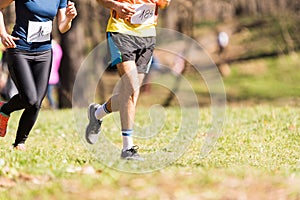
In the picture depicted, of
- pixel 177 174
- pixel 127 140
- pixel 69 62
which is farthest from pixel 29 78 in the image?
pixel 69 62

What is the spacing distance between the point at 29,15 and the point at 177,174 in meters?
2.42

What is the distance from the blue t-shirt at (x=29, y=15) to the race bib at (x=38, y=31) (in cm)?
3

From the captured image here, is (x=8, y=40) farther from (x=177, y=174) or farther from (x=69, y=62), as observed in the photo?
(x=69, y=62)

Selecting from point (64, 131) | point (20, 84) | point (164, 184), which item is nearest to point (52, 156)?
point (20, 84)

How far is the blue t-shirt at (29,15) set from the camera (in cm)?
719

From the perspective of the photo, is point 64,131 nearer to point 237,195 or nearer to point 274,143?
point 274,143

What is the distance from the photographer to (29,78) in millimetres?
7277

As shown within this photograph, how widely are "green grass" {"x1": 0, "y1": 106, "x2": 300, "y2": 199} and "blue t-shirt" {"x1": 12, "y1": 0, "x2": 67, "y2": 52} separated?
1068 millimetres

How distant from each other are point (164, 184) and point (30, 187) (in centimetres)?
105

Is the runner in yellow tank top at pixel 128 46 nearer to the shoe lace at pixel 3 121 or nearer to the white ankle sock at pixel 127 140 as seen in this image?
the white ankle sock at pixel 127 140

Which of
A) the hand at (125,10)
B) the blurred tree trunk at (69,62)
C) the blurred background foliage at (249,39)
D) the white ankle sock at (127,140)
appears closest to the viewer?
the hand at (125,10)

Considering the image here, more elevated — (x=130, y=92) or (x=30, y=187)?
(x=130, y=92)

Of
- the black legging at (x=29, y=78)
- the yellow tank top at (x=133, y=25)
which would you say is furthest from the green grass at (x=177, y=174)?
the yellow tank top at (x=133, y=25)

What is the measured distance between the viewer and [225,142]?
9.05 metres
